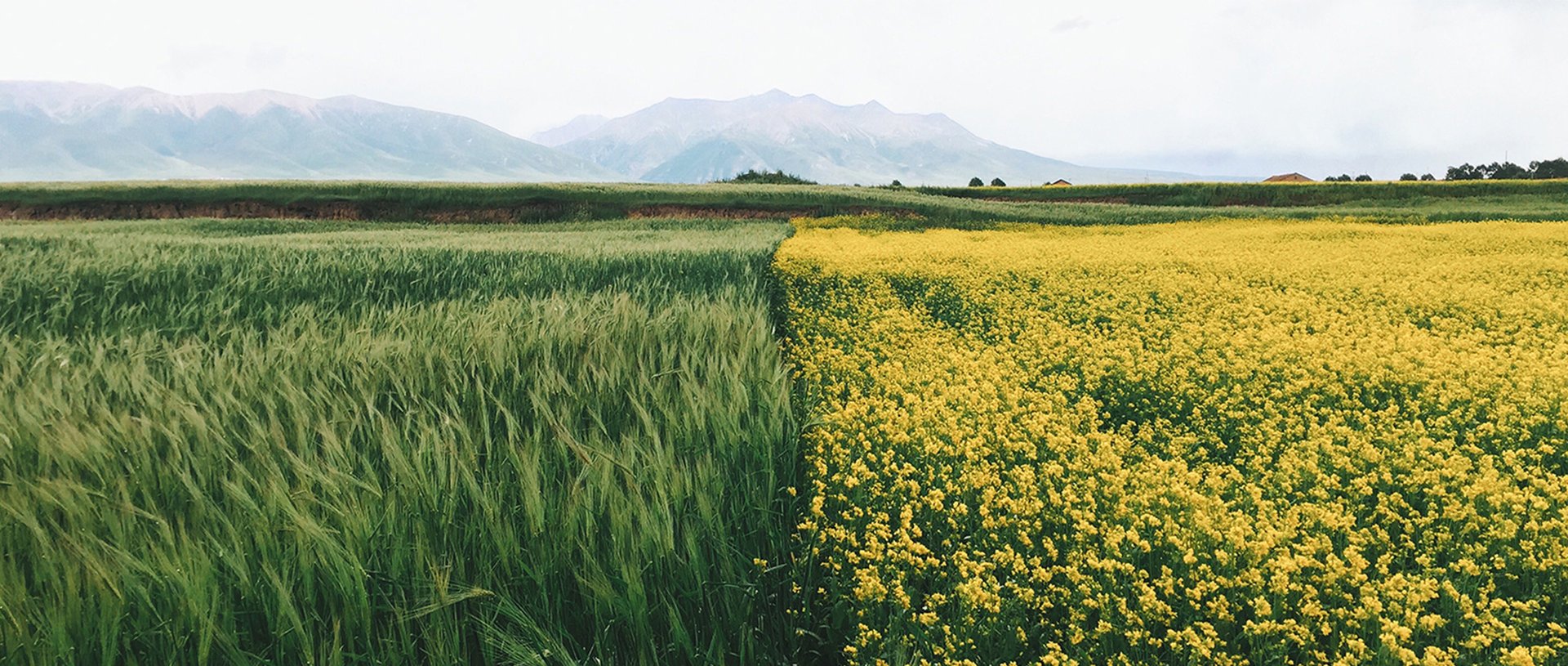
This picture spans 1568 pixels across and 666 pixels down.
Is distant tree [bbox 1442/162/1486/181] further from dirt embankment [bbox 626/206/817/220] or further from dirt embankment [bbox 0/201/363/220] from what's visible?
dirt embankment [bbox 0/201/363/220]

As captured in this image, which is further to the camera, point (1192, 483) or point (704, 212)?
point (704, 212)

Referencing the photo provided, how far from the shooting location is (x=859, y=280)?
880cm

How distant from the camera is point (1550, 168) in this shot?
166 feet

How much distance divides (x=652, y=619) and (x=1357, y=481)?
2641 mm

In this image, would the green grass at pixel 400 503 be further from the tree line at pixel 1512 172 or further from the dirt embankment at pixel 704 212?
the tree line at pixel 1512 172

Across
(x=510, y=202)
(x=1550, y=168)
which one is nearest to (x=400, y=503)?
(x=510, y=202)

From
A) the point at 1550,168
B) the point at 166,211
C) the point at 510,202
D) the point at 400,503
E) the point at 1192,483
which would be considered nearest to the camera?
the point at 400,503

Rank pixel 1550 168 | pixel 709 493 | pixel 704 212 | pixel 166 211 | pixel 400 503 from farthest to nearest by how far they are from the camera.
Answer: pixel 1550 168 < pixel 166 211 < pixel 704 212 < pixel 709 493 < pixel 400 503

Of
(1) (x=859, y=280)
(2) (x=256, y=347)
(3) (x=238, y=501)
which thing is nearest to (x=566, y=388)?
(3) (x=238, y=501)

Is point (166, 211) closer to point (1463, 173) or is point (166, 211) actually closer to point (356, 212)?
point (356, 212)

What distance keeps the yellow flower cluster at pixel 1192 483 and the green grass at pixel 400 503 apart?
371mm

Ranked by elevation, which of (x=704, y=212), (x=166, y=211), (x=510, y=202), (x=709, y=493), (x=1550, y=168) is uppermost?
(x=1550, y=168)

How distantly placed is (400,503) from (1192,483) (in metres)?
2.78

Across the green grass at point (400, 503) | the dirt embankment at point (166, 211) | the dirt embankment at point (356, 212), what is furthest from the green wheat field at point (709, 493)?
the dirt embankment at point (166, 211)
